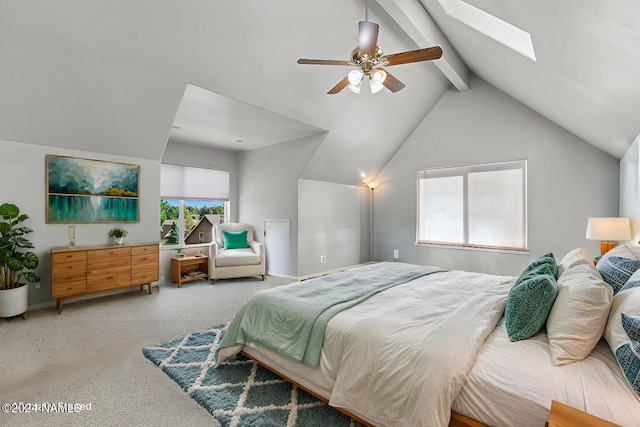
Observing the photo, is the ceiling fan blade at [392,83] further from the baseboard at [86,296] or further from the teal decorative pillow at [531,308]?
the baseboard at [86,296]

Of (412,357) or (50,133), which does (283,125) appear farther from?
(412,357)

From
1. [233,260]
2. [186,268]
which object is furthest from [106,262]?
[233,260]

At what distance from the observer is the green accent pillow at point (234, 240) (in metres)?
5.36

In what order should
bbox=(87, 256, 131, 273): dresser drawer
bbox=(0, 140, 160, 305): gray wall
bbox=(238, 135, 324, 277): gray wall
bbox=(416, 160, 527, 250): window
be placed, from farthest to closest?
bbox=(238, 135, 324, 277): gray wall → bbox=(416, 160, 527, 250): window → bbox=(87, 256, 131, 273): dresser drawer → bbox=(0, 140, 160, 305): gray wall

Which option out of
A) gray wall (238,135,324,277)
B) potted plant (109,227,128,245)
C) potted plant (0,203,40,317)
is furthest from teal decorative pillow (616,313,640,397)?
potted plant (109,227,128,245)

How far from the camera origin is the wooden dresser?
3402 mm

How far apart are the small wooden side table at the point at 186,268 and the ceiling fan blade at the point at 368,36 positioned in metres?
4.04

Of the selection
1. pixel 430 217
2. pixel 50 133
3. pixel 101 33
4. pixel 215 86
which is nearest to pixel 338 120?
pixel 215 86

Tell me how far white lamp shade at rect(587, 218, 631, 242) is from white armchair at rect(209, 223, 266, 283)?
444cm

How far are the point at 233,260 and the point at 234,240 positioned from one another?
58 cm

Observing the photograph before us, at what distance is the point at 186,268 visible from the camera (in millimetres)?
4930

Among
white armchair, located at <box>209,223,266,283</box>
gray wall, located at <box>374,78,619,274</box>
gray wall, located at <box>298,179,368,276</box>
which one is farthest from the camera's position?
gray wall, located at <box>298,179,368,276</box>

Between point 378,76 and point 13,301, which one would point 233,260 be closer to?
point 13,301

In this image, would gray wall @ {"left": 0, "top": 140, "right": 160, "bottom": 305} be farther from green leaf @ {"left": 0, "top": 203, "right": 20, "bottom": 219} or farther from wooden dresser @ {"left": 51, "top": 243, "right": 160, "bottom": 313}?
green leaf @ {"left": 0, "top": 203, "right": 20, "bottom": 219}
